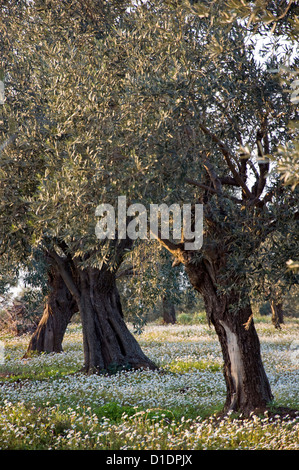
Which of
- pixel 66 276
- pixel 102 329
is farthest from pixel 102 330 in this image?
pixel 66 276

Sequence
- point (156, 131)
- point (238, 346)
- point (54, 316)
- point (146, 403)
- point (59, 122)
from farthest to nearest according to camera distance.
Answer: point (54, 316), point (146, 403), point (238, 346), point (59, 122), point (156, 131)

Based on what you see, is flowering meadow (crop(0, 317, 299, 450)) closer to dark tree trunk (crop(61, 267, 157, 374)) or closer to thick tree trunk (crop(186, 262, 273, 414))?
thick tree trunk (crop(186, 262, 273, 414))

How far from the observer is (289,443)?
8.98 m

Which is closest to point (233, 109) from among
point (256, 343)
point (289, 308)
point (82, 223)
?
point (82, 223)

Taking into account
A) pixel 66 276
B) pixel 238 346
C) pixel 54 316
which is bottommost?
pixel 54 316

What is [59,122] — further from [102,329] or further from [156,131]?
[102,329]

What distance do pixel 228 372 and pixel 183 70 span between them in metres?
6.97

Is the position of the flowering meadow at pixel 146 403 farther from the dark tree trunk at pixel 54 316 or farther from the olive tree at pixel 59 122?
the olive tree at pixel 59 122

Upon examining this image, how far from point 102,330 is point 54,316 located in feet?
19.7

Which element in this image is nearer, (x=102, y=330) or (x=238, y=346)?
(x=238, y=346)

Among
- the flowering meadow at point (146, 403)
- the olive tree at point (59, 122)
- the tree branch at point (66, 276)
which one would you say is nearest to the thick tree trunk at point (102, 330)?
the tree branch at point (66, 276)

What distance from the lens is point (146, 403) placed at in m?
13.3
